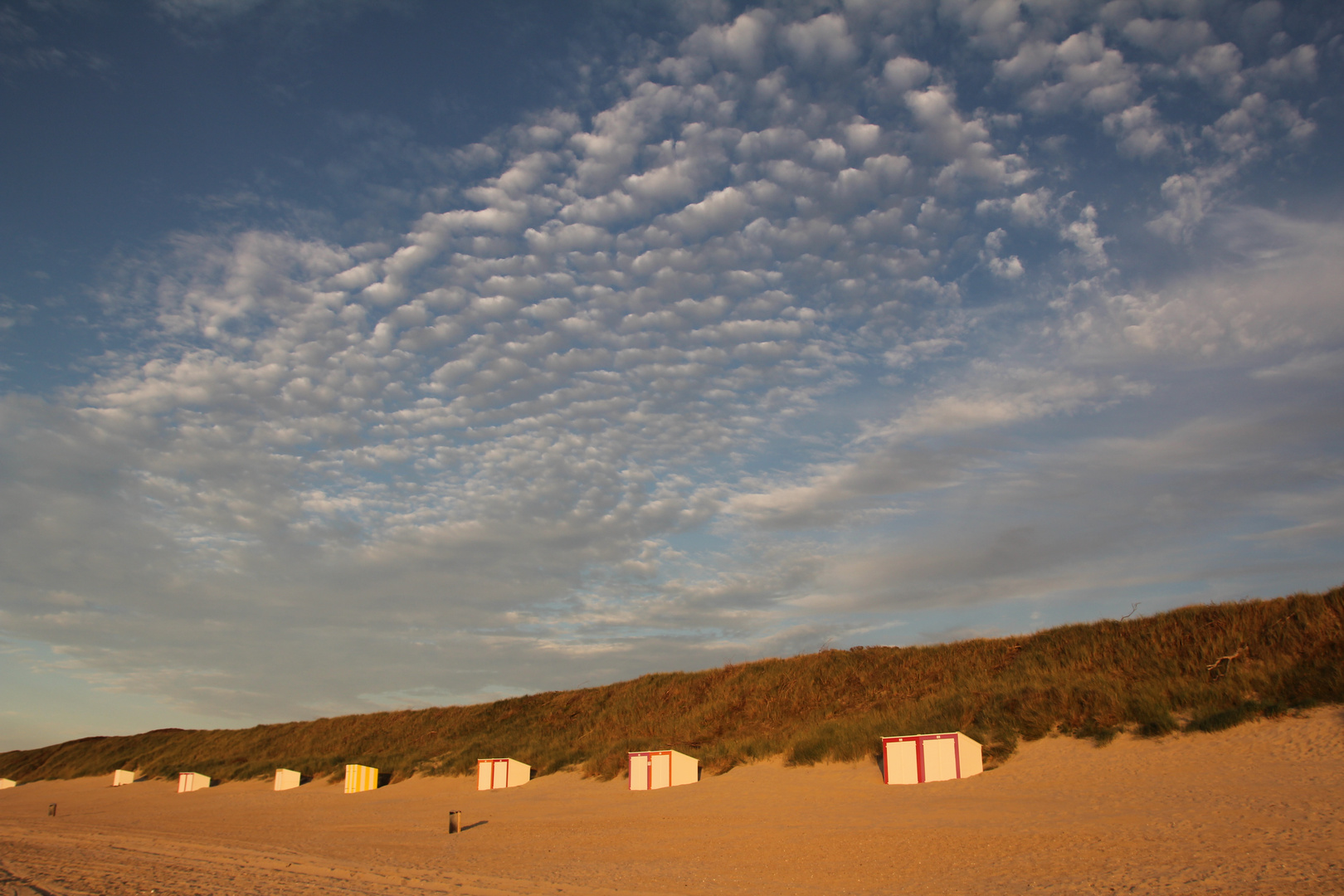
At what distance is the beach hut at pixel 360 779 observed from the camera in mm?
26203

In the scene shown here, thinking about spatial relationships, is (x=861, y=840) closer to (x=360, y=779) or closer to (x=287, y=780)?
(x=360, y=779)

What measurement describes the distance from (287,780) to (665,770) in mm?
19102

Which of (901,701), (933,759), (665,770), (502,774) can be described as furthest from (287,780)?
(933,759)

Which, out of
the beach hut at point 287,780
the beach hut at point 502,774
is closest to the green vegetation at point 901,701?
the beach hut at point 502,774

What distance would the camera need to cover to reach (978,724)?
52.4ft

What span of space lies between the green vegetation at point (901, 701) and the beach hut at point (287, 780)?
1.29 m

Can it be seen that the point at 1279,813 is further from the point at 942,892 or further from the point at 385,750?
the point at 385,750

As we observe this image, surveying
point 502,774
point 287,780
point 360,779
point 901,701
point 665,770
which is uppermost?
point 901,701

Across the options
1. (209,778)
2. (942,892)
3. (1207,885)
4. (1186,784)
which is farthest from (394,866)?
(209,778)

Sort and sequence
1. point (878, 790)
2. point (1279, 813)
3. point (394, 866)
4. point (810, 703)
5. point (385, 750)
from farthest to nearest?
point (385, 750) → point (810, 703) → point (878, 790) → point (394, 866) → point (1279, 813)

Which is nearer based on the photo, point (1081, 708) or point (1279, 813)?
point (1279, 813)

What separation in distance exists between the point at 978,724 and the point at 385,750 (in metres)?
27.1

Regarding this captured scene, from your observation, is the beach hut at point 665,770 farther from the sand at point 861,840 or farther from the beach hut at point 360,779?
the beach hut at point 360,779

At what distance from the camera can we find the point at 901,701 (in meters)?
21.2
